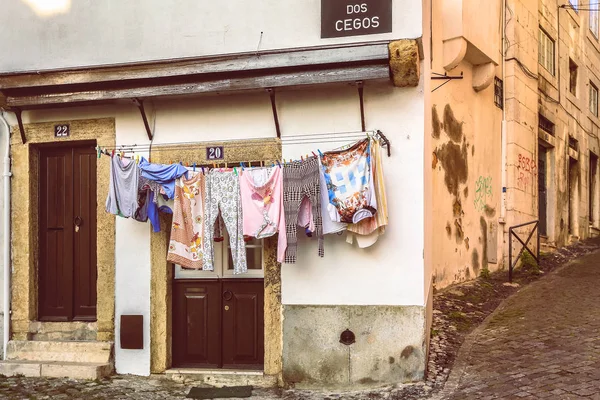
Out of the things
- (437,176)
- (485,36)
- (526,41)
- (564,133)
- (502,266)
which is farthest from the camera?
(564,133)

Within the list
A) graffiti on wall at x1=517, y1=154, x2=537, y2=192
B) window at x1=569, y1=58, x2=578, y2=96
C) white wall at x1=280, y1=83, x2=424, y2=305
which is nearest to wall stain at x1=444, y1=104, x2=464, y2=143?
graffiti on wall at x1=517, y1=154, x2=537, y2=192

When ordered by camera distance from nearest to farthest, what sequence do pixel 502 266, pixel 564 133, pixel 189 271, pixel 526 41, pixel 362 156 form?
1. pixel 362 156
2. pixel 189 271
3. pixel 502 266
4. pixel 526 41
5. pixel 564 133

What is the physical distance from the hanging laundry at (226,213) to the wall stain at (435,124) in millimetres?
4371

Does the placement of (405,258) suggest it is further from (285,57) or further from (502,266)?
(502,266)

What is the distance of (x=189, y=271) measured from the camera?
8055 millimetres

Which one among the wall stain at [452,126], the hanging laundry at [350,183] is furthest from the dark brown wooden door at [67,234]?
the wall stain at [452,126]

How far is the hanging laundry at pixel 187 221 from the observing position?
24.8 ft

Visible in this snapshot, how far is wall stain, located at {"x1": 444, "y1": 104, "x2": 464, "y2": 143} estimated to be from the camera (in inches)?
441

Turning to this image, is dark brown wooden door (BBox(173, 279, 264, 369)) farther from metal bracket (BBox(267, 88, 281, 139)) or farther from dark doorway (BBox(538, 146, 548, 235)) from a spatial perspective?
dark doorway (BBox(538, 146, 548, 235))

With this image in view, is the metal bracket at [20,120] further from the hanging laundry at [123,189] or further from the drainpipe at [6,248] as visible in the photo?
the hanging laundry at [123,189]

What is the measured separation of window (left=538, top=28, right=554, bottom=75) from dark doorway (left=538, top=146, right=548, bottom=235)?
1.97 m

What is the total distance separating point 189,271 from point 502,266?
24.1 feet

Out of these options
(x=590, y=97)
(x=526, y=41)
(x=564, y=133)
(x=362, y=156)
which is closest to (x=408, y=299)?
(x=362, y=156)

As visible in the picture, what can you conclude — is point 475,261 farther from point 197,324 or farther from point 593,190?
point 593,190
